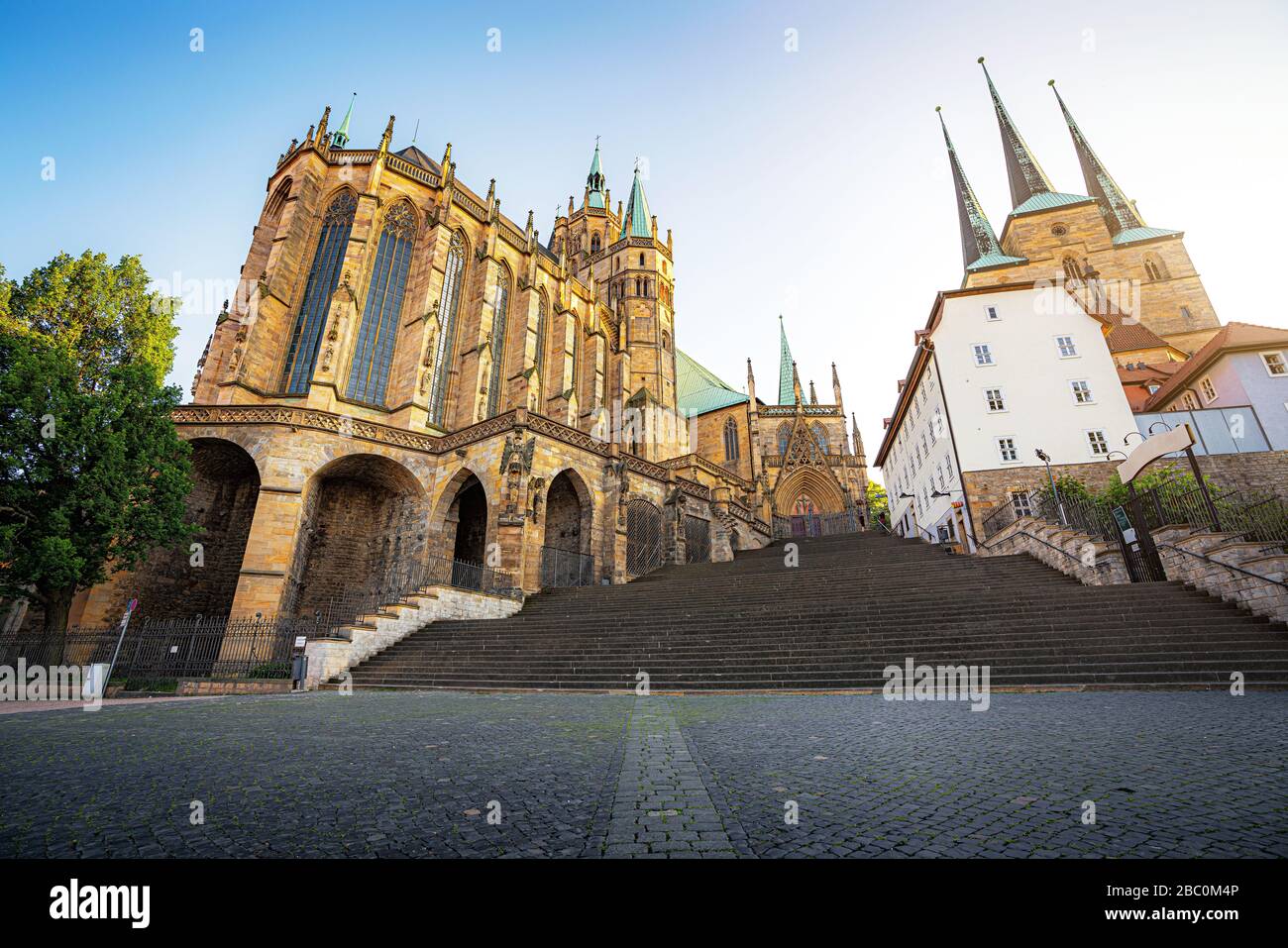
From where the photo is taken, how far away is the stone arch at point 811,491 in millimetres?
36500

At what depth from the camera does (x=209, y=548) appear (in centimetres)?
1866

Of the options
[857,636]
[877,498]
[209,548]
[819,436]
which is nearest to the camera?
[857,636]

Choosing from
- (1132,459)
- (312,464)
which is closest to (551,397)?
(312,464)

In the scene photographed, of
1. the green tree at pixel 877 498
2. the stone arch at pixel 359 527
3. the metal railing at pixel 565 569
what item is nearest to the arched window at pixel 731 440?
the green tree at pixel 877 498

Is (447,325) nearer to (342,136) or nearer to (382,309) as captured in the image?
(382,309)

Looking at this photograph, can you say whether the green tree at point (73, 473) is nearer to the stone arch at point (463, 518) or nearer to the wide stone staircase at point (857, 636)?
the stone arch at point (463, 518)

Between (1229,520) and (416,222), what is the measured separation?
104 feet

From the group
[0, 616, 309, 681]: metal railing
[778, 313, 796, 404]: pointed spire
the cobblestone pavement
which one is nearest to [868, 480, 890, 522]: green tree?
[778, 313, 796, 404]: pointed spire

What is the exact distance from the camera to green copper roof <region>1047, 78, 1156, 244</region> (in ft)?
139

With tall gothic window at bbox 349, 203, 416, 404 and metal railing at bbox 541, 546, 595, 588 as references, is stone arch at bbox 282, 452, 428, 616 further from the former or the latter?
metal railing at bbox 541, 546, 595, 588

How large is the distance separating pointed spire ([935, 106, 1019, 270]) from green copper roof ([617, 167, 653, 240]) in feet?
79.4

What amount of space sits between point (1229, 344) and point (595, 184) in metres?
46.5

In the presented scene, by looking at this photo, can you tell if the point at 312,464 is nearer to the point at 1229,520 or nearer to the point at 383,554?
the point at 383,554

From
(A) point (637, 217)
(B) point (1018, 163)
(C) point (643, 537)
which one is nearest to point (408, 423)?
(C) point (643, 537)
